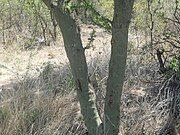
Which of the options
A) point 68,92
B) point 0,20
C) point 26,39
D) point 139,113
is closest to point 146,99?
point 139,113

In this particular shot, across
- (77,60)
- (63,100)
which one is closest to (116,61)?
(77,60)

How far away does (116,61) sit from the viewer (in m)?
2.90

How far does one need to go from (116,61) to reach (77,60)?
0.25 metres

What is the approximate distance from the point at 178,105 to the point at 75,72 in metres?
1.54

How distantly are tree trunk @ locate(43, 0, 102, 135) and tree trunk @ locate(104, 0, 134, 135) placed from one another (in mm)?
99

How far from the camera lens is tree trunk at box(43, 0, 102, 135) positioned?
2.82m

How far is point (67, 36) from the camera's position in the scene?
2857mm

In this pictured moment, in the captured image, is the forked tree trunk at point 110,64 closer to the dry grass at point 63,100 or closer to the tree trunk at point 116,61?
the tree trunk at point 116,61

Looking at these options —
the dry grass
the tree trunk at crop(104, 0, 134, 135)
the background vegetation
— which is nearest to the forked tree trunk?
the tree trunk at crop(104, 0, 134, 135)

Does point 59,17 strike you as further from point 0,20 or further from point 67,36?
point 0,20

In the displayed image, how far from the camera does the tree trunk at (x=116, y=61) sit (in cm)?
277

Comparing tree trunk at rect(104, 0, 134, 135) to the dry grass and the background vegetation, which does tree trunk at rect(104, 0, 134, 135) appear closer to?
the background vegetation

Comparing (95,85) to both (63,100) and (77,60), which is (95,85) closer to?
(63,100)

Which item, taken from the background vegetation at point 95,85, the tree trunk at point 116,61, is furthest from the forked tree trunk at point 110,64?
the background vegetation at point 95,85
